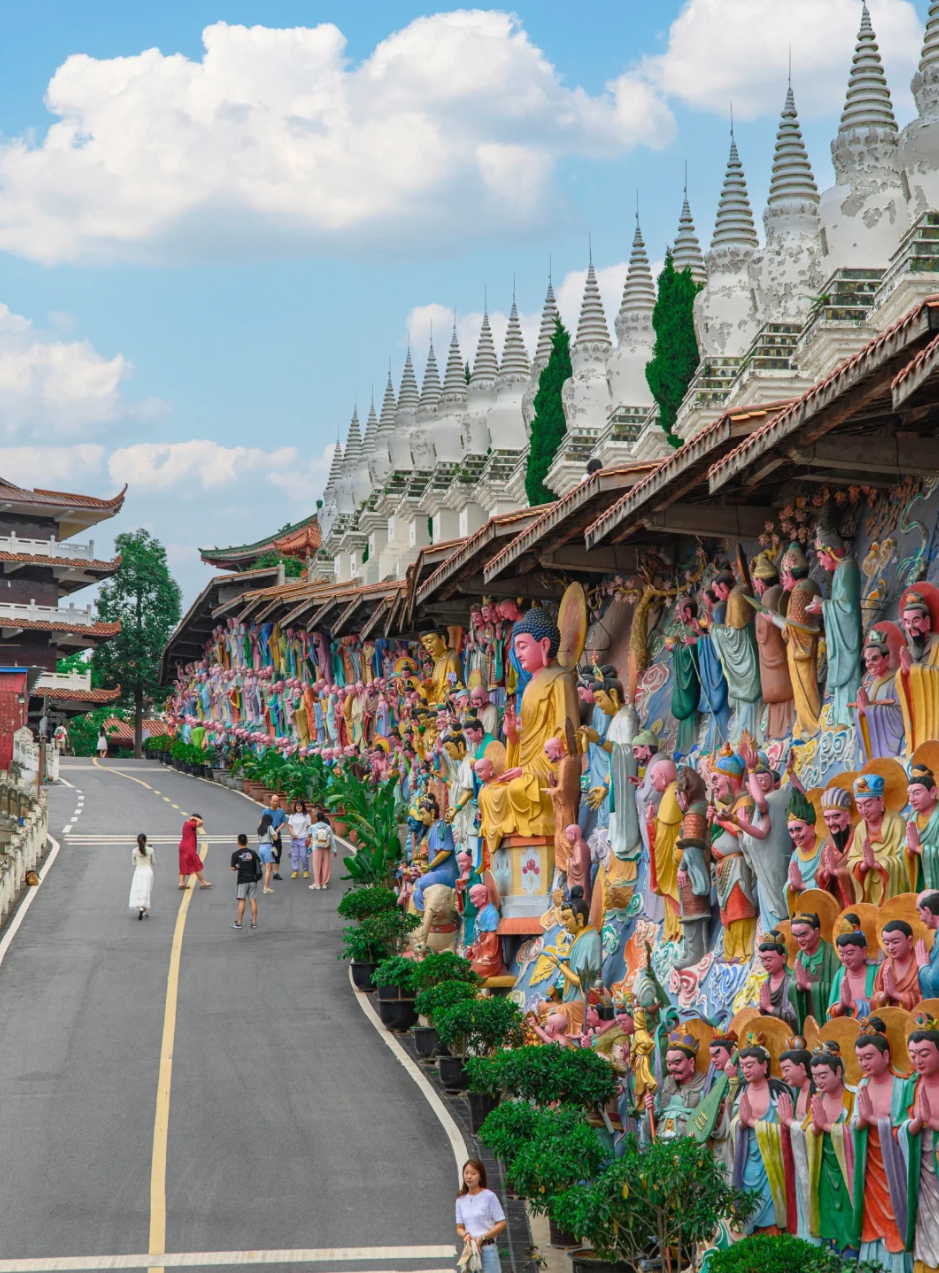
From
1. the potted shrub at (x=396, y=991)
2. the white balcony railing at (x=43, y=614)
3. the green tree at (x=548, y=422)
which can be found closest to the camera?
the potted shrub at (x=396, y=991)

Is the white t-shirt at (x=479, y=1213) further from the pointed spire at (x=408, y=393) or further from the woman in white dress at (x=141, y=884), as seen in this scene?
the pointed spire at (x=408, y=393)

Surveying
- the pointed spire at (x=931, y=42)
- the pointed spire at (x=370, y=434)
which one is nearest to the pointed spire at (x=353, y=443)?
the pointed spire at (x=370, y=434)

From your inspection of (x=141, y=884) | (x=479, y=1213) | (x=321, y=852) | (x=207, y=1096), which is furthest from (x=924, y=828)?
(x=321, y=852)

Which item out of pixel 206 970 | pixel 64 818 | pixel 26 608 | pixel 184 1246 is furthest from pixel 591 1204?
pixel 26 608

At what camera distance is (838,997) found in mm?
11414

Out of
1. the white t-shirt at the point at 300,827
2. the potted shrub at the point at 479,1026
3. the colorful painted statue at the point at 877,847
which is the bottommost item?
the potted shrub at the point at 479,1026

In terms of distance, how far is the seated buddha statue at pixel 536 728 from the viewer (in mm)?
19203

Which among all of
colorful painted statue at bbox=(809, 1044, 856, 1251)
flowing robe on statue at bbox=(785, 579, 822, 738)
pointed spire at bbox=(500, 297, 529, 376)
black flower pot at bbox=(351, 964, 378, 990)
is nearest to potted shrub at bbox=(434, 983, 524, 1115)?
black flower pot at bbox=(351, 964, 378, 990)

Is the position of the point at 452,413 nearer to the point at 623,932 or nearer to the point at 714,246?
the point at 714,246

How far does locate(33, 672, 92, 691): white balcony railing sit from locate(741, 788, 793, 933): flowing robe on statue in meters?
52.9

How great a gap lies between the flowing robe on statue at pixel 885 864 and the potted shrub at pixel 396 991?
9.05 m

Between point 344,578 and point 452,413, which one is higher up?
point 452,413

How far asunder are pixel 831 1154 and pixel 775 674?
428 cm

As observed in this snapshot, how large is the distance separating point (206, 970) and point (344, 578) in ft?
105
